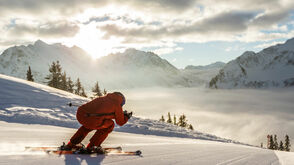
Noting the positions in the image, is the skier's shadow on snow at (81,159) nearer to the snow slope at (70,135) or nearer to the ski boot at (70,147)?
the snow slope at (70,135)

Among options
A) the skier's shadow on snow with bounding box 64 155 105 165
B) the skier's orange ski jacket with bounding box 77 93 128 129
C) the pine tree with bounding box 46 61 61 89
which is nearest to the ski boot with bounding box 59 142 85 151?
the skier's shadow on snow with bounding box 64 155 105 165

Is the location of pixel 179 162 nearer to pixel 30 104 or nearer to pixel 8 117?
pixel 8 117

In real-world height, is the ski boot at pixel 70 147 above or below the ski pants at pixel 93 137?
below

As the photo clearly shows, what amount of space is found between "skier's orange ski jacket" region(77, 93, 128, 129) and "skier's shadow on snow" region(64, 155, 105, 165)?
0.71 metres

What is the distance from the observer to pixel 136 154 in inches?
235

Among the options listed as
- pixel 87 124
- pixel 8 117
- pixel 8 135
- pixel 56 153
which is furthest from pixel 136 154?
pixel 8 117

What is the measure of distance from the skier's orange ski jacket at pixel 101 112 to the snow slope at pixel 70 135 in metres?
0.79

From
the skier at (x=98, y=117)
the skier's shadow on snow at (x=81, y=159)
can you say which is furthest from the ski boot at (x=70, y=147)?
the skier's shadow on snow at (x=81, y=159)

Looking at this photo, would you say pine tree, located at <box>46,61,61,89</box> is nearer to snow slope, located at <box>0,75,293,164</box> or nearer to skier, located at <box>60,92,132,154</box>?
snow slope, located at <box>0,75,293,164</box>

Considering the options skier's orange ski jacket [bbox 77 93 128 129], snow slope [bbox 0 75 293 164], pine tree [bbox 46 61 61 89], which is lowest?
snow slope [bbox 0 75 293 164]

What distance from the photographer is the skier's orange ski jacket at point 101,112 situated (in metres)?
5.56

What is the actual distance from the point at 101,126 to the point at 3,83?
545 inches

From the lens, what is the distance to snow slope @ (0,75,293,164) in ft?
17.1

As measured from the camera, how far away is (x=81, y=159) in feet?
16.5
